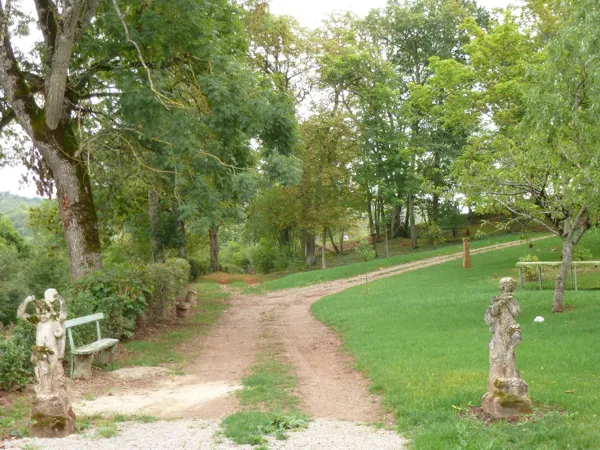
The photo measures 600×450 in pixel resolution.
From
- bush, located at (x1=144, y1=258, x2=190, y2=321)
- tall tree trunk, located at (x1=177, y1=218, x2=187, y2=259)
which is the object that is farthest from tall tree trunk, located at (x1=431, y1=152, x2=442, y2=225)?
bush, located at (x1=144, y1=258, x2=190, y2=321)

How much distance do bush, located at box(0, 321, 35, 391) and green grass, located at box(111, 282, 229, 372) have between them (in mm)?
1931

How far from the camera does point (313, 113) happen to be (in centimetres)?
3419

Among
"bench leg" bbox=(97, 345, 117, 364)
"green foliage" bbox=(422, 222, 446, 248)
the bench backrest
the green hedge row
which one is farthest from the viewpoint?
"green foliage" bbox=(422, 222, 446, 248)

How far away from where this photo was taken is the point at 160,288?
14.8 meters

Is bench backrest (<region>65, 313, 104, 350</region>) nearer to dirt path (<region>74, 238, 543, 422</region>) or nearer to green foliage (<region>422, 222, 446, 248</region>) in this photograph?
dirt path (<region>74, 238, 543, 422</region>)

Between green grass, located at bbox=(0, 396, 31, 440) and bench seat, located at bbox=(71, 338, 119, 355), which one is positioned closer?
green grass, located at bbox=(0, 396, 31, 440)

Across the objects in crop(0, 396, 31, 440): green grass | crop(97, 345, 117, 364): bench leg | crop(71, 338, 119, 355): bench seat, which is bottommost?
crop(0, 396, 31, 440): green grass

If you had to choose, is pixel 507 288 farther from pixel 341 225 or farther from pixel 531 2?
pixel 341 225

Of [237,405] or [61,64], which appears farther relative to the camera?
[61,64]

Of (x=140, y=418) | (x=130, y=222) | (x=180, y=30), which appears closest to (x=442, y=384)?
(x=140, y=418)

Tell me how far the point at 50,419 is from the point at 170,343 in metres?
6.69

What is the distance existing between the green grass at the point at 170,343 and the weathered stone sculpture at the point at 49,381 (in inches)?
142

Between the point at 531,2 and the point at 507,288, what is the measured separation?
2409 centimetres

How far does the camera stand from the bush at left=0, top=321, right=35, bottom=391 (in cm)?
817
